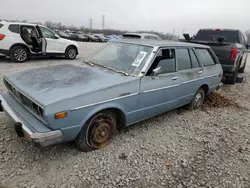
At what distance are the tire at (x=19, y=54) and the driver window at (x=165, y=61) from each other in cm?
729

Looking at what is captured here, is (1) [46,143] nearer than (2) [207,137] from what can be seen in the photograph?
Yes

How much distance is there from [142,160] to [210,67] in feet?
10.1

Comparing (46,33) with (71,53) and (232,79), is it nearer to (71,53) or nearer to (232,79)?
(71,53)

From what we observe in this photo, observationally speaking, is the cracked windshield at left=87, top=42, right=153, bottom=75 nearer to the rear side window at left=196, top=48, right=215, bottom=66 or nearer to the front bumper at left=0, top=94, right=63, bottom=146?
the front bumper at left=0, top=94, right=63, bottom=146

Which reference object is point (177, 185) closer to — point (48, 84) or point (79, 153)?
point (79, 153)

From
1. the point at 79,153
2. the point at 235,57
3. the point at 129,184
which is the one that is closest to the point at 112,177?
the point at 129,184

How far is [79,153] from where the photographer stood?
300 centimetres

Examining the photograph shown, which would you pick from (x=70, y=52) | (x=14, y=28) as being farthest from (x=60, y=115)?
(x=70, y=52)

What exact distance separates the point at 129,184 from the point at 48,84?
66.0 inches

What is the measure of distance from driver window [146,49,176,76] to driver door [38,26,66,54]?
24.2ft

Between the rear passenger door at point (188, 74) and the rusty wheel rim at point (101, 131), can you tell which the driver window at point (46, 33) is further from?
the rusty wheel rim at point (101, 131)

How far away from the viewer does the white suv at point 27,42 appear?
27.6ft

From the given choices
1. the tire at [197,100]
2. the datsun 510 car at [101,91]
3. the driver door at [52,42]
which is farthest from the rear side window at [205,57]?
the driver door at [52,42]

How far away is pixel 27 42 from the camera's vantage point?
359 inches
